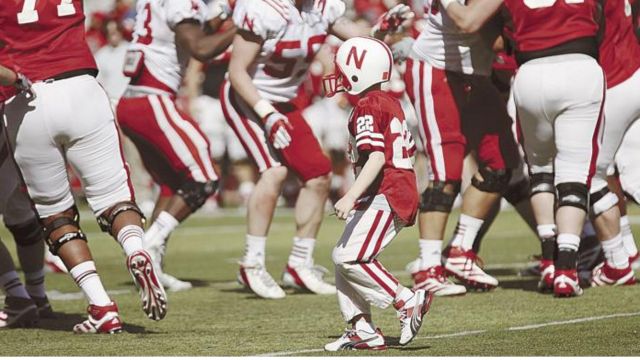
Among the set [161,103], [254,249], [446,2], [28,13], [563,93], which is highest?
[28,13]

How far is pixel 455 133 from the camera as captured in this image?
850 cm

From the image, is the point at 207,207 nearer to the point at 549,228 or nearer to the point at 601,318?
the point at 549,228

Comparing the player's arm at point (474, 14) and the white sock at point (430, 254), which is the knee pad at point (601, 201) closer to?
the white sock at point (430, 254)

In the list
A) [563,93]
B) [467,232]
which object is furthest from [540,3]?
[467,232]

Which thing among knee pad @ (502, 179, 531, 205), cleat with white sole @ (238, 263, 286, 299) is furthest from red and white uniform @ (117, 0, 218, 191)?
knee pad @ (502, 179, 531, 205)

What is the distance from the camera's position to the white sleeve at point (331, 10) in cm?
912

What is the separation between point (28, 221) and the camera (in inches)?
309

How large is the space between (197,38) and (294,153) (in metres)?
1.16

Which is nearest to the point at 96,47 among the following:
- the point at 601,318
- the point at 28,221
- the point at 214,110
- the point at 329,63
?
the point at 214,110

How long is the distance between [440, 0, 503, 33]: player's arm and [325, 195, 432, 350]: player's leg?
221cm

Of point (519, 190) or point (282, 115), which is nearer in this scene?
point (282, 115)

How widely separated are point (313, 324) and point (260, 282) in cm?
162

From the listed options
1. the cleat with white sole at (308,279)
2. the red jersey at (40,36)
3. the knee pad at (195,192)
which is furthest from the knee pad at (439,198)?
the red jersey at (40,36)

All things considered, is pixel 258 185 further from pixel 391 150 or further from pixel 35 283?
pixel 391 150
